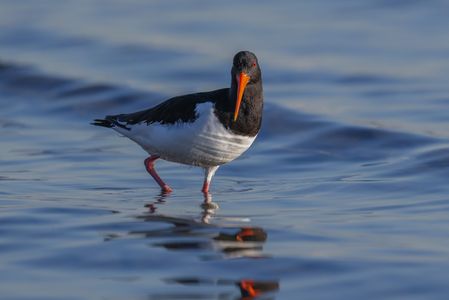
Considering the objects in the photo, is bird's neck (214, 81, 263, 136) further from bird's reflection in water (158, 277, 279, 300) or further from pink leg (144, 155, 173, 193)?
bird's reflection in water (158, 277, 279, 300)

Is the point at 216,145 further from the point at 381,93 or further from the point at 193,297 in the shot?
the point at 381,93

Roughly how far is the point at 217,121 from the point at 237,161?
2.52 metres

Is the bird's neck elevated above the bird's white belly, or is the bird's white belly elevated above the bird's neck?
the bird's neck

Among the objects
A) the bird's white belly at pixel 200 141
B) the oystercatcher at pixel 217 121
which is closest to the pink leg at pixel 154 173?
the bird's white belly at pixel 200 141

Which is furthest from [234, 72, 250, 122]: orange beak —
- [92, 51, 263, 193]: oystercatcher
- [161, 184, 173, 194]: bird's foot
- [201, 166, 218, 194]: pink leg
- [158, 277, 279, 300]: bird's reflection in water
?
[158, 277, 279, 300]: bird's reflection in water

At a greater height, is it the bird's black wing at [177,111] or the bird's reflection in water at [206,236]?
the bird's black wing at [177,111]

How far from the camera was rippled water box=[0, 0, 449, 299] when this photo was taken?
289 inches

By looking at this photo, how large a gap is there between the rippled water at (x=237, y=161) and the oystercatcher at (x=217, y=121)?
0.47 m

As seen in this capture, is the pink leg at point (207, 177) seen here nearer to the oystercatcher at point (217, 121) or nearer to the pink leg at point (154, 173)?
the oystercatcher at point (217, 121)

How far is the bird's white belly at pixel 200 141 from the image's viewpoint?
9602 mm

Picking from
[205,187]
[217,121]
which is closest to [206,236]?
[217,121]

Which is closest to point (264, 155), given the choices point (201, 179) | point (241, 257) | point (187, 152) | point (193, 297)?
→ point (201, 179)

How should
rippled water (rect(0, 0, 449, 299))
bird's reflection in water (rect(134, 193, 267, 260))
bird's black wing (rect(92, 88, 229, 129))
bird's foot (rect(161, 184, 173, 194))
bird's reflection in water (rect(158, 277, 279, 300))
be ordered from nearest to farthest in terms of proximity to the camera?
bird's reflection in water (rect(158, 277, 279, 300)) < rippled water (rect(0, 0, 449, 299)) < bird's reflection in water (rect(134, 193, 267, 260)) < bird's black wing (rect(92, 88, 229, 129)) < bird's foot (rect(161, 184, 173, 194))

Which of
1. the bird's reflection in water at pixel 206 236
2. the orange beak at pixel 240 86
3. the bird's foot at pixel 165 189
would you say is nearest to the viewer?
the bird's reflection in water at pixel 206 236
